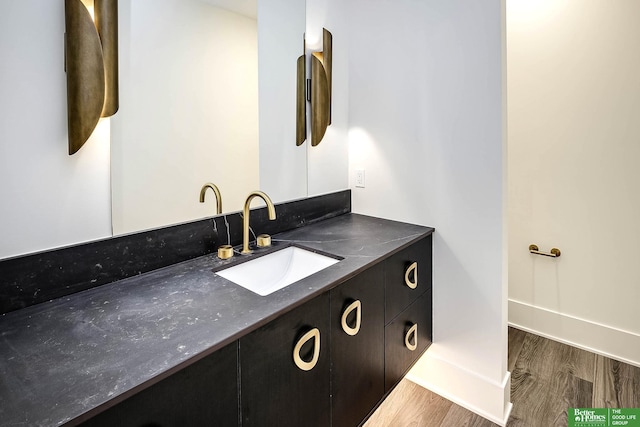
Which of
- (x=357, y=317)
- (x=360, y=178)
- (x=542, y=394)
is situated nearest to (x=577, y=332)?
(x=542, y=394)

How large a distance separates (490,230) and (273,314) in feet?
3.62

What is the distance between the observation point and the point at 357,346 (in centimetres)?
125

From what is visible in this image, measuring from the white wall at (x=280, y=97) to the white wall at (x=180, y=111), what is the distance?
70mm

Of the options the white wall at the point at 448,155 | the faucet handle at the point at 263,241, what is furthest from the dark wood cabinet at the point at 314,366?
the faucet handle at the point at 263,241

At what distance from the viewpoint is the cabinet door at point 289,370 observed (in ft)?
2.92

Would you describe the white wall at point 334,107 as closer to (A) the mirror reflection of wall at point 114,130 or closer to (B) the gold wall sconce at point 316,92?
(B) the gold wall sconce at point 316,92

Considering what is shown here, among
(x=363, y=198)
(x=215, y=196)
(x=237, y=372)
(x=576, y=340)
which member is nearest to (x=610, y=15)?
(x=363, y=198)

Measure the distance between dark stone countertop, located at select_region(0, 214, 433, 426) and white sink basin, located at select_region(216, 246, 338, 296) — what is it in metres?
0.10

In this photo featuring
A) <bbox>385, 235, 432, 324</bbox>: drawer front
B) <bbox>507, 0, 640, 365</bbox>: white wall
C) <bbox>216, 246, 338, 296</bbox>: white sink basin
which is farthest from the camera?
<bbox>507, 0, 640, 365</bbox>: white wall

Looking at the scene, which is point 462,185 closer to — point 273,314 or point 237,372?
point 273,314

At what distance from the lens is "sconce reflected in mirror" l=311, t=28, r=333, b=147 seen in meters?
1.87

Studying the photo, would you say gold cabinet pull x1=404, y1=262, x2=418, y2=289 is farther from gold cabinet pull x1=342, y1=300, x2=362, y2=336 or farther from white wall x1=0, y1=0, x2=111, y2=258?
white wall x1=0, y1=0, x2=111, y2=258

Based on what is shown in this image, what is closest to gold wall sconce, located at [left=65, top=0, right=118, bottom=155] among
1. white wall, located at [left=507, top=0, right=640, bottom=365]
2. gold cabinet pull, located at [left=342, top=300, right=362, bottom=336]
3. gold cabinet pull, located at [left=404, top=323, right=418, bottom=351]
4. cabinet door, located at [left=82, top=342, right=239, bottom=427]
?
cabinet door, located at [left=82, top=342, right=239, bottom=427]

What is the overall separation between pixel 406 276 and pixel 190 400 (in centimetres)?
101
